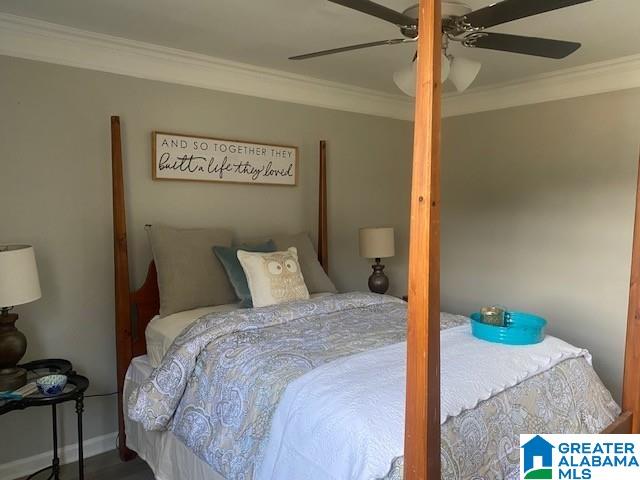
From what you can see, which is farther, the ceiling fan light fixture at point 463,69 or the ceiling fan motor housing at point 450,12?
the ceiling fan light fixture at point 463,69

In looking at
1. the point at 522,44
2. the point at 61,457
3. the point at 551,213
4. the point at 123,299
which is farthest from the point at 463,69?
the point at 61,457

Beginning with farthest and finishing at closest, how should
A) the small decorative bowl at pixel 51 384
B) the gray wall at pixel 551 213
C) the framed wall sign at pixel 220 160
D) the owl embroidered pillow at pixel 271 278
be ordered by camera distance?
the gray wall at pixel 551 213, the framed wall sign at pixel 220 160, the owl embroidered pillow at pixel 271 278, the small decorative bowl at pixel 51 384

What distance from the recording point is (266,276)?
262 centimetres

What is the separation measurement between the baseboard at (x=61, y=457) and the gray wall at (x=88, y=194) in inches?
1.4

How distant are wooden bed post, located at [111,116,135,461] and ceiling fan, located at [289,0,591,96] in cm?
139

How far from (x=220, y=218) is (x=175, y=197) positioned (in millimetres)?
331

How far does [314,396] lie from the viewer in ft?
5.16

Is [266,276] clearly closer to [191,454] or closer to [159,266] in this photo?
[159,266]

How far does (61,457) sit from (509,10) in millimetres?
2976

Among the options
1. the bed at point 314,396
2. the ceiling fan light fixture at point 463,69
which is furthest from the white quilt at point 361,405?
the ceiling fan light fixture at point 463,69

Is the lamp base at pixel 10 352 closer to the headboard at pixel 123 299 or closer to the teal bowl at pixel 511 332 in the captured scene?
the headboard at pixel 123 299

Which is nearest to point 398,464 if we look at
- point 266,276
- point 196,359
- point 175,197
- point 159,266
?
point 196,359

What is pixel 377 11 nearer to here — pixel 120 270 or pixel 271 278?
pixel 271 278

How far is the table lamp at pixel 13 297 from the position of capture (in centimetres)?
203
